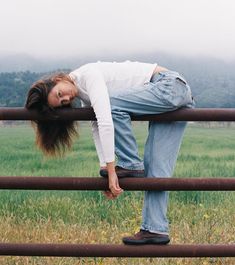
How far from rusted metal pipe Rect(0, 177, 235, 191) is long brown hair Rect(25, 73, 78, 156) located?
0.53ft

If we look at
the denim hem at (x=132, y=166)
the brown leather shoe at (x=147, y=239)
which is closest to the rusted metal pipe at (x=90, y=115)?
the denim hem at (x=132, y=166)

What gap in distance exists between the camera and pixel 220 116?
397cm

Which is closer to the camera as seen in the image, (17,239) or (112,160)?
(112,160)

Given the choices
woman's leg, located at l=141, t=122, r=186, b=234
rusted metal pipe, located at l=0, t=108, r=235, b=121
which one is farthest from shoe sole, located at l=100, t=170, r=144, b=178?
rusted metal pipe, located at l=0, t=108, r=235, b=121

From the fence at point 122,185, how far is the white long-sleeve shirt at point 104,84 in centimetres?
11

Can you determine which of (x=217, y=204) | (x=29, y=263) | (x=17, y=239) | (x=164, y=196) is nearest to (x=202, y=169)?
(x=217, y=204)

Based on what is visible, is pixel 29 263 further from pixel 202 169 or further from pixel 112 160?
pixel 202 169

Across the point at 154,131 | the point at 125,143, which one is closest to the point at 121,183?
the point at 125,143

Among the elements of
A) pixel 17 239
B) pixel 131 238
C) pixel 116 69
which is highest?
pixel 116 69

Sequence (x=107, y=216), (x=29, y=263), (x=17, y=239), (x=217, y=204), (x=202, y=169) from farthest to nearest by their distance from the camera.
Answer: (x=202, y=169), (x=217, y=204), (x=107, y=216), (x=17, y=239), (x=29, y=263)

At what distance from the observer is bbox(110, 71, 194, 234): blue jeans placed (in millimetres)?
3885

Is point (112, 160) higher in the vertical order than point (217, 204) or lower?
higher

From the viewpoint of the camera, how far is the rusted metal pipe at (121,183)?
3.94 metres

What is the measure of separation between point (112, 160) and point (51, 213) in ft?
11.6
